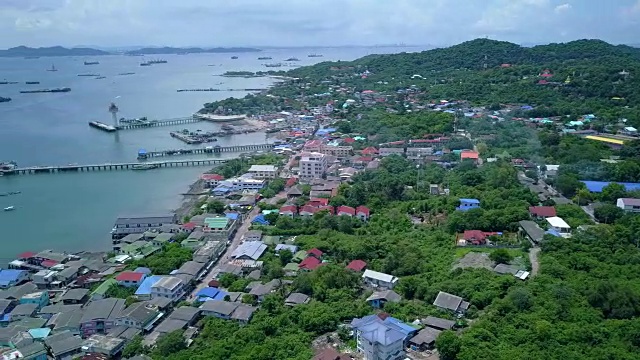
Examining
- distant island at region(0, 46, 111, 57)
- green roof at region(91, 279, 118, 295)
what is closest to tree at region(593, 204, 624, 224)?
green roof at region(91, 279, 118, 295)

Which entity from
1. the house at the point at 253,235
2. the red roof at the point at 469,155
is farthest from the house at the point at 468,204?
the house at the point at 253,235

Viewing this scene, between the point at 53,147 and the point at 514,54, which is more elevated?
the point at 514,54

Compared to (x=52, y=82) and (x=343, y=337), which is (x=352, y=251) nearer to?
(x=343, y=337)

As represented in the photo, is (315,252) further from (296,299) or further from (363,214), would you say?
(363,214)

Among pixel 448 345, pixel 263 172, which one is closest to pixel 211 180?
pixel 263 172

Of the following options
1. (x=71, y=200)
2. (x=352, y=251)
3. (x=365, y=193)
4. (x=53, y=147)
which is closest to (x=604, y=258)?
(x=352, y=251)
